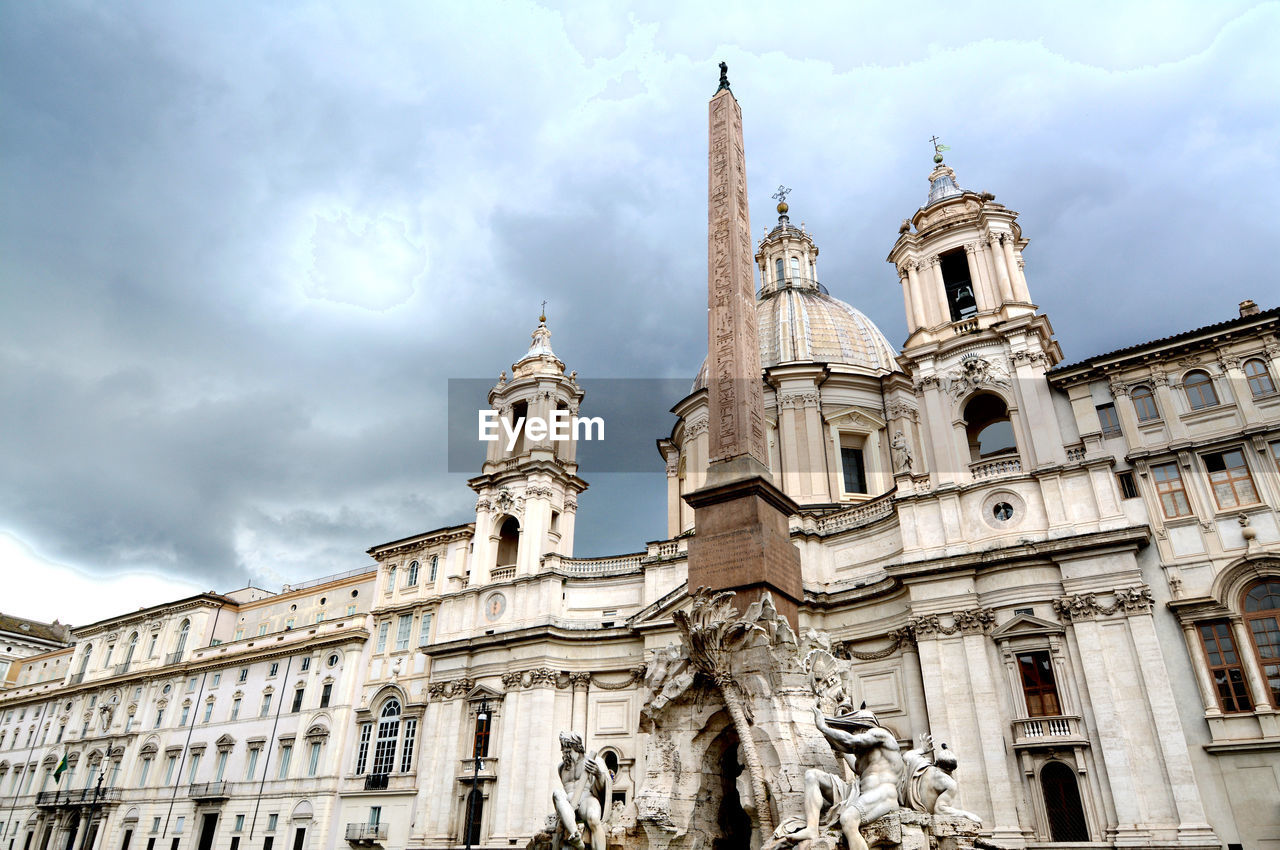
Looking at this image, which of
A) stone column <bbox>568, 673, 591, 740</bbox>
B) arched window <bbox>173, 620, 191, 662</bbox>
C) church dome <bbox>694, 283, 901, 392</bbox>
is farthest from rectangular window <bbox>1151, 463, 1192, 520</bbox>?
arched window <bbox>173, 620, 191, 662</bbox>

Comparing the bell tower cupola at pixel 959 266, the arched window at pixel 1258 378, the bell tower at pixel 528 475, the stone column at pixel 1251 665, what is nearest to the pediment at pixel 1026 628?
the stone column at pixel 1251 665

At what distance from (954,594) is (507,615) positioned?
1769 cm

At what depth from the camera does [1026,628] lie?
23891mm

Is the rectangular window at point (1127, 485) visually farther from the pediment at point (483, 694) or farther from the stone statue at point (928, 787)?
the pediment at point (483, 694)

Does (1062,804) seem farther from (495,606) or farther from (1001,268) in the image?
(495,606)

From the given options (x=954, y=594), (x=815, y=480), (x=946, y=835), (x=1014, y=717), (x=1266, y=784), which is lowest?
(x=946, y=835)

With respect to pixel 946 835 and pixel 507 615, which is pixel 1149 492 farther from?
pixel 507 615

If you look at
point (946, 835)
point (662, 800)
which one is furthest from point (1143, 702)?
point (662, 800)

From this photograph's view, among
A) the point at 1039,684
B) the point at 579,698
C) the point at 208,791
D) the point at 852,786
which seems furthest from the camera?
the point at 208,791

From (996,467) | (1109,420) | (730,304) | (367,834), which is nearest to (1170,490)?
(1109,420)

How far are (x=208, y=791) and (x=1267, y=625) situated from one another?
137ft

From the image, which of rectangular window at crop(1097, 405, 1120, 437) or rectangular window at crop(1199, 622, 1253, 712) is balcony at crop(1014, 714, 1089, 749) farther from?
rectangular window at crop(1097, 405, 1120, 437)

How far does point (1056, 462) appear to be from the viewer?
1007 inches

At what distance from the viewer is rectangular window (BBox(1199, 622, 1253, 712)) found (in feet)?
69.3
